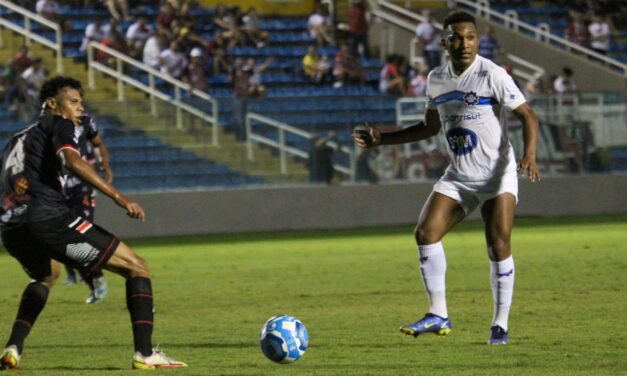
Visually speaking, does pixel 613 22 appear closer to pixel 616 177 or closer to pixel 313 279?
pixel 616 177

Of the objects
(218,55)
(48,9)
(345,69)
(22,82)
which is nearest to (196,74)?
(218,55)

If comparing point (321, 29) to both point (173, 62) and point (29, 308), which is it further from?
point (29, 308)

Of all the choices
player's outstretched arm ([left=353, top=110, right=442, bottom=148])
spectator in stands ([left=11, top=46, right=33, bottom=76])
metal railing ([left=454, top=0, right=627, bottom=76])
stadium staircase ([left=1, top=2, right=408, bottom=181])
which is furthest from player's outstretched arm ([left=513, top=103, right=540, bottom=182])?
metal railing ([left=454, top=0, right=627, bottom=76])

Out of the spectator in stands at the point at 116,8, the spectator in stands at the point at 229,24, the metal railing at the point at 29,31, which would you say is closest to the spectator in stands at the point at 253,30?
the spectator in stands at the point at 229,24

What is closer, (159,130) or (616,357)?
(616,357)

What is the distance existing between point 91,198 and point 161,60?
15397mm

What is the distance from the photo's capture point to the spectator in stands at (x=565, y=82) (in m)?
32.7

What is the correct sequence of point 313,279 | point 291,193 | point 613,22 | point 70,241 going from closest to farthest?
point 70,241
point 313,279
point 291,193
point 613,22

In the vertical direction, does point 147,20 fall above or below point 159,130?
above

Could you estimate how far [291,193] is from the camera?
27000 millimetres

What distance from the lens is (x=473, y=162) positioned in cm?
1055

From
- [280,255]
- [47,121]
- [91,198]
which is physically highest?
[47,121]

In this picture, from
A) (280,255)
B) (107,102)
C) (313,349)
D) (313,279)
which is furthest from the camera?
(107,102)

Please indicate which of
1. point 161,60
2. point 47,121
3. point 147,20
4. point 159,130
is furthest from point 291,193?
point 47,121
